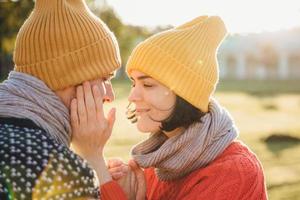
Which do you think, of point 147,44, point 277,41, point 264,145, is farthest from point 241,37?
point 147,44

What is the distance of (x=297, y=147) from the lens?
13.0m

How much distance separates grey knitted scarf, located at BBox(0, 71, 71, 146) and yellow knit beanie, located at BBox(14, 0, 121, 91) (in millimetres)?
117

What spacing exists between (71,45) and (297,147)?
1079 cm

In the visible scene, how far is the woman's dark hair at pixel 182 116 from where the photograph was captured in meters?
3.35

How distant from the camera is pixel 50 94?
276 cm

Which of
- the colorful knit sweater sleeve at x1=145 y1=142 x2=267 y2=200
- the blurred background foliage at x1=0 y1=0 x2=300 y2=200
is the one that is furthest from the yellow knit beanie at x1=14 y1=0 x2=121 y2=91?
the blurred background foliage at x1=0 y1=0 x2=300 y2=200

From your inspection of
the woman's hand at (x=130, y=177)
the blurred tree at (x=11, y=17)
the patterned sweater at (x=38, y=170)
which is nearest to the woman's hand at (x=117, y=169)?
the woman's hand at (x=130, y=177)

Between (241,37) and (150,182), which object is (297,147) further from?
(241,37)

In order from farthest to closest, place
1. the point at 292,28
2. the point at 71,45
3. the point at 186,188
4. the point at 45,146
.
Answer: the point at 292,28
the point at 186,188
the point at 71,45
the point at 45,146

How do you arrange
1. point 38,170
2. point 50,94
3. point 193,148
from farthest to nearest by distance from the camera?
1. point 193,148
2. point 50,94
3. point 38,170

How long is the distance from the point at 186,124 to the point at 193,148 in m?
0.18

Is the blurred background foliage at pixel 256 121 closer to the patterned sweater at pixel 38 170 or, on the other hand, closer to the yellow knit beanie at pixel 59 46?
the yellow knit beanie at pixel 59 46

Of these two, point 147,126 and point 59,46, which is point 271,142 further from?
point 59,46

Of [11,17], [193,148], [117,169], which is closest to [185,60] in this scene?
[193,148]
